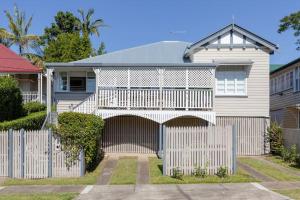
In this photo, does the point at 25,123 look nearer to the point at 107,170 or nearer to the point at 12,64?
the point at 107,170

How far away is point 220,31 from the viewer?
21234 mm

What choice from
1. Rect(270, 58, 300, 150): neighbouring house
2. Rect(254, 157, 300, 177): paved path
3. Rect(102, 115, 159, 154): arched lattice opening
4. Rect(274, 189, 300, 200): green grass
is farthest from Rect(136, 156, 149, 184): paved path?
Rect(270, 58, 300, 150): neighbouring house

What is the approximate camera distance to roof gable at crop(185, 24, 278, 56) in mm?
21219

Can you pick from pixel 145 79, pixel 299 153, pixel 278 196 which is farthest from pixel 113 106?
pixel 278 196

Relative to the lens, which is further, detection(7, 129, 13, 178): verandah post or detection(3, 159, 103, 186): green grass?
detection(7, 129, 13, 178): verandah post

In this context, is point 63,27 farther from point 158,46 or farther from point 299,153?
point 299,153

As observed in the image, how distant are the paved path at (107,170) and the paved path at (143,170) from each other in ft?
3.72

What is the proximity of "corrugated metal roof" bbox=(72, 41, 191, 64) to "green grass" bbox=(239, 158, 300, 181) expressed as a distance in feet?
23.1

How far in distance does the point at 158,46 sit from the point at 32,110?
899cm

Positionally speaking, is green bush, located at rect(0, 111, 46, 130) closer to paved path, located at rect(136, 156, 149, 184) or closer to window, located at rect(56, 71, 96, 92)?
window, located at rect(56, 71, 96, 92)

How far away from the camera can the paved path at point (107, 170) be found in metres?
13.9

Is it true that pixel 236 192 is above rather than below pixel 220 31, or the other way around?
below

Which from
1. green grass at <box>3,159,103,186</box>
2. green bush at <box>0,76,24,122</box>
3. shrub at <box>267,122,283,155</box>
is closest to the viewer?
green grass at <box>3,159,103,186</box>

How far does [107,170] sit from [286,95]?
14.6 metres
